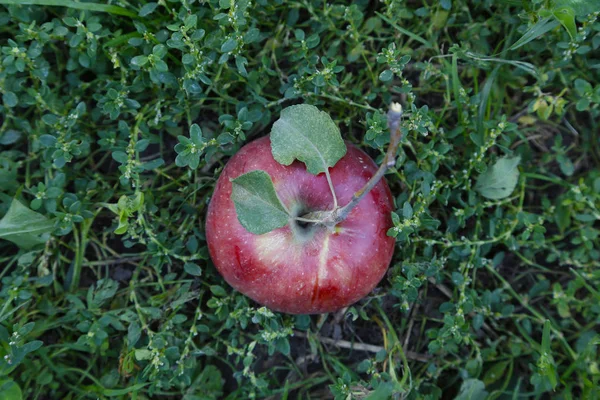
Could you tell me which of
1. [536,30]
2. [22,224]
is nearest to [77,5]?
[22,224]

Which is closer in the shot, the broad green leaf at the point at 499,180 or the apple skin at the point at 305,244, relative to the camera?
the apple skin at the point at 305,244

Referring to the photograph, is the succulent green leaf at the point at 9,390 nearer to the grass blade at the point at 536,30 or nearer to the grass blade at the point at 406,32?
the grass blade at the point at 406,32

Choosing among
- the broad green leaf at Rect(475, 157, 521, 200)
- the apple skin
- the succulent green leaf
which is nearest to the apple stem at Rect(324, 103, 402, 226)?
the apple skin

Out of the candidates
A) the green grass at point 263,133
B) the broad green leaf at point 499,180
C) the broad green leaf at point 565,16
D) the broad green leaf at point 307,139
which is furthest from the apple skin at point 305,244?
the broad green leaf at point 565,16

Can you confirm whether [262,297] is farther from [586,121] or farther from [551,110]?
[586,121]

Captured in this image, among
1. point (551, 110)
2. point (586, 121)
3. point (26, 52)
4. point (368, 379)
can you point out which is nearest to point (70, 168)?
point (26, 52)
